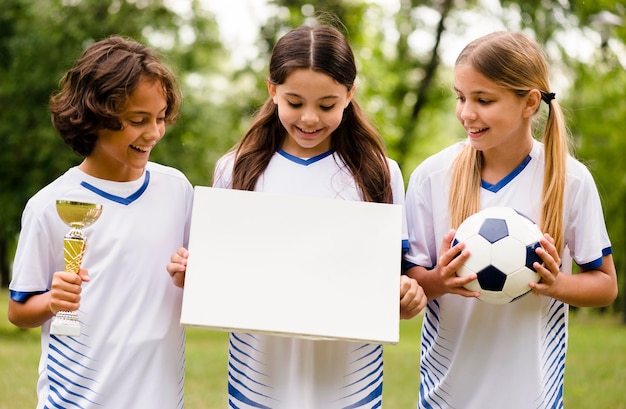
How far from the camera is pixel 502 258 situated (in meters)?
3.42

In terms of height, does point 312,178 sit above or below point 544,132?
below

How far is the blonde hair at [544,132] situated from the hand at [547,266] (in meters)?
0.26

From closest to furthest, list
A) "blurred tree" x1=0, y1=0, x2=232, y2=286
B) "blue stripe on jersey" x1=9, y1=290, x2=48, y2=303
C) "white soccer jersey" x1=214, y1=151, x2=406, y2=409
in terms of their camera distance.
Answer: "blue stripe on jersey" x1=9, y1=290, x2=48, y2=303 < "white soccer jersey" x1=214, y1=151, x2=406, y2=409 < "blurred tree" x1=0, y1=0, x2=232, y2=286

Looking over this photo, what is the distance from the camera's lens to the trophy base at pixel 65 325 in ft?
10.5

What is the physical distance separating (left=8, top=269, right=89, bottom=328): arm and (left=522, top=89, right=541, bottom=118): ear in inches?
77.6

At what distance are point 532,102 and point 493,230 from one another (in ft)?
2.20

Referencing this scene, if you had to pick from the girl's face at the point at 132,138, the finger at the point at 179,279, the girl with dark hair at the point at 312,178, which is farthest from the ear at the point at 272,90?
the finger at the point at 179,279

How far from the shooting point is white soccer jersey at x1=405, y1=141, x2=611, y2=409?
374 cm

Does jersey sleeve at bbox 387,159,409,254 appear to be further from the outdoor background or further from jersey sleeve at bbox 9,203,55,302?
the outdoor background

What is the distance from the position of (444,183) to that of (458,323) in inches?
24.6

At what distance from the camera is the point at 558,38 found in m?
19.0

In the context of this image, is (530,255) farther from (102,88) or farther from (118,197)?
(102,88)

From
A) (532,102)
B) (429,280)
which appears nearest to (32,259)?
(429,280)

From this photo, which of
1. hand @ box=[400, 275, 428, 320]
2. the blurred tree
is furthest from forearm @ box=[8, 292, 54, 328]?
the blurred tree
